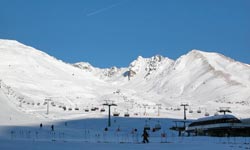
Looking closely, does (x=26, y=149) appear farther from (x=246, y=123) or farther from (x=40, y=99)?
(x=40, y=99)

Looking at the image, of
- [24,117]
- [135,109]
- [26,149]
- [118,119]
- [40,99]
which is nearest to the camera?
[26,149]

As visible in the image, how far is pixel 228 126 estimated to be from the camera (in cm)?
7875

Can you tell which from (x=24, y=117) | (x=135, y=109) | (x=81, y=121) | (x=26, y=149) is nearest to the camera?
(x=26, y=149)

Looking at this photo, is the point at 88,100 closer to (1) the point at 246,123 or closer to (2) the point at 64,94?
(2) the point at 64,94

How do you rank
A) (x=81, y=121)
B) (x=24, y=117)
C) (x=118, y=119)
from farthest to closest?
(x=118, y=119), (x=81, y=121), (x=24, y=117)

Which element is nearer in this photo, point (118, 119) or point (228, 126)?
point (228, 126)

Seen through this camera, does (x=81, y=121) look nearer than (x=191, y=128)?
No

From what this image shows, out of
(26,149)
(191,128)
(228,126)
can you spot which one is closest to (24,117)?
(191,128)

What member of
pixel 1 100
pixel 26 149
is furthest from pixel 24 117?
pixel 26 149

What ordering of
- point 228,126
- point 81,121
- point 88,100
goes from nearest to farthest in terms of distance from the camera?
1. point 228,126
2. point 81,121
3. point 88,100

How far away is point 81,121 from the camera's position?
323 feet

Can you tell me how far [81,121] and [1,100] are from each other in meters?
19.1

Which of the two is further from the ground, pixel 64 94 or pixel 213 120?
pixel 64 94

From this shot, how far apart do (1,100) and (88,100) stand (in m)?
91.2
